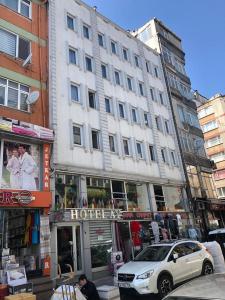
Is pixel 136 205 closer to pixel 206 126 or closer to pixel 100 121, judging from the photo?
pixel 100 121

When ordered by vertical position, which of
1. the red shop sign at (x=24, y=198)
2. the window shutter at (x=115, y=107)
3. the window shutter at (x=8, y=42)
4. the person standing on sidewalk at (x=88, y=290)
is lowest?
the person standing on sidewalk at (x=88, y=290)

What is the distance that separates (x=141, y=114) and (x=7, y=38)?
12.2 meters

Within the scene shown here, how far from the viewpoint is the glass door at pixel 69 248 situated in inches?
606

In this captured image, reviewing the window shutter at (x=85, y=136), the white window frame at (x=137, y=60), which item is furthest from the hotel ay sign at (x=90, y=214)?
the white window frame at (x=137, y=60)

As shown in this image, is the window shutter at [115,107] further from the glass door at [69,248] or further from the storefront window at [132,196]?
the glass door at [69,248]

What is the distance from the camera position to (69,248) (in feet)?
52.3

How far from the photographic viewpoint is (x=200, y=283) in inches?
158

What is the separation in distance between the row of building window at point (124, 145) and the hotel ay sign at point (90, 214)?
4.44 m

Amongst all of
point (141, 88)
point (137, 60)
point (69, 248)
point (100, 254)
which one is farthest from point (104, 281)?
point (137, 60)

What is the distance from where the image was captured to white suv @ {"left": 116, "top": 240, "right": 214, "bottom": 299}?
10312 millimetres

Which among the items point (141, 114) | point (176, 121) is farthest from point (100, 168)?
point (176, 121)

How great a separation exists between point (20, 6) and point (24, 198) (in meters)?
12.5

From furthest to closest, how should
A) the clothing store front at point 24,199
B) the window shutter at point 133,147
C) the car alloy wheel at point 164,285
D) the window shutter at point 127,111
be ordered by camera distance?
1. the window shutter at point 127,111
2. the window shutter at point 133,147
3. the clothing store front at point 24,199
4. the car alloy wheel at point 164,285

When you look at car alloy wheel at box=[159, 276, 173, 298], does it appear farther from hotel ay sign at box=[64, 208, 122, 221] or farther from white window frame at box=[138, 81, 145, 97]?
white window frame at box=[138, 81, 145, 97]
